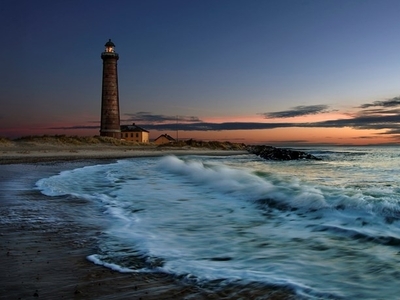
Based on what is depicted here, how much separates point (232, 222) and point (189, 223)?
0.76m

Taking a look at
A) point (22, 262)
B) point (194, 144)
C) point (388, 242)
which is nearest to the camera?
point (22, 262)

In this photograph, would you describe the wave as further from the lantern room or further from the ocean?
the lantern room

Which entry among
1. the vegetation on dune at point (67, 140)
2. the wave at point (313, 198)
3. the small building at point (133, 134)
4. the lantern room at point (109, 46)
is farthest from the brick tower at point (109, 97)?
the wave at point (313, 198)

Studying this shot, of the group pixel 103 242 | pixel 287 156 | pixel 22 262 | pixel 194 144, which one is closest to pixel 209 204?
pixel 103 242

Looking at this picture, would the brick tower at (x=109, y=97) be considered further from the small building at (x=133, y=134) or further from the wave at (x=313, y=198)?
the wave at (x=313, y=198)

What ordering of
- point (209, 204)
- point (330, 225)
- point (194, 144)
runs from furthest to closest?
point (194, 144), point (209, 204), point (330, 225)

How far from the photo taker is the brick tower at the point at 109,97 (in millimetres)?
55125

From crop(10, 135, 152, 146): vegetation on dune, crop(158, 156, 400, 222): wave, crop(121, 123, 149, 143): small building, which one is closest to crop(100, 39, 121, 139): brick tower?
crop(10, 135, 152, 146): vegetation on dune

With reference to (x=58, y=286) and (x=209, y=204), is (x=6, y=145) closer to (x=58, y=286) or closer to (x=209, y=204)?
(x=209, y=204)

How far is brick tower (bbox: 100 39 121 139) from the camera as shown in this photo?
5512 centimetres

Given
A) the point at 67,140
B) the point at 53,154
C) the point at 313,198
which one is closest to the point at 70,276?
the point at 313,198

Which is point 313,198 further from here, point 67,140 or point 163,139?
point 163,139

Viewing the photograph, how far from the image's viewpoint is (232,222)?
21.2 ft

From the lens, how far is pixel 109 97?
55125 millimetres
